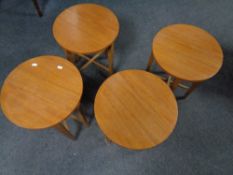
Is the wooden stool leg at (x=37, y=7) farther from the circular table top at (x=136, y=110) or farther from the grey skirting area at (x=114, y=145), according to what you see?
the circular table top at (x=136, y=110)

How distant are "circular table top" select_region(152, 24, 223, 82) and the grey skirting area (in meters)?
0.58

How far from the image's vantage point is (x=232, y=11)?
2.57 metres

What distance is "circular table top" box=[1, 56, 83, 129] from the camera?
3.93ft

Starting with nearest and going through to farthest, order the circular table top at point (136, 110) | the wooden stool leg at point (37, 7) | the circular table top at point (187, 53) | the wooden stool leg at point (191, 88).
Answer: the circular table top at point (136, 110), the circular table top at point (187, 53), the wooden stool leg at point (191, 88), the wooden stool leg at point (37, 7)

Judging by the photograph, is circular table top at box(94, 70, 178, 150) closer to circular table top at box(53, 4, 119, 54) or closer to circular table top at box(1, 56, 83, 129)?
circular table top at box(1, 56, 83, 129)

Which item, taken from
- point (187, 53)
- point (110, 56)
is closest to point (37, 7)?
point (110, 56)

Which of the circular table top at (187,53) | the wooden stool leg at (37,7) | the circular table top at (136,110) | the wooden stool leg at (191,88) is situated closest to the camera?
the circular table top at (136,110)

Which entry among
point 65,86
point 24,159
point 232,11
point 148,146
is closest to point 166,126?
point 148,146

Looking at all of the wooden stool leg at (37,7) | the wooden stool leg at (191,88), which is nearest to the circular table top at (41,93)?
the wooden stool leg at (191,88)

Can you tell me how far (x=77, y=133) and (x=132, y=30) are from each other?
1.42 metres

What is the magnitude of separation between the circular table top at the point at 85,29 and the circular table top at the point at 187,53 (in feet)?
1.33

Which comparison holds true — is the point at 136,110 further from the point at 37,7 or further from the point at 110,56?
the point at 37,7

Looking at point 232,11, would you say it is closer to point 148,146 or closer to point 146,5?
point 146,5

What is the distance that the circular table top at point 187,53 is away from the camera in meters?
1.40
